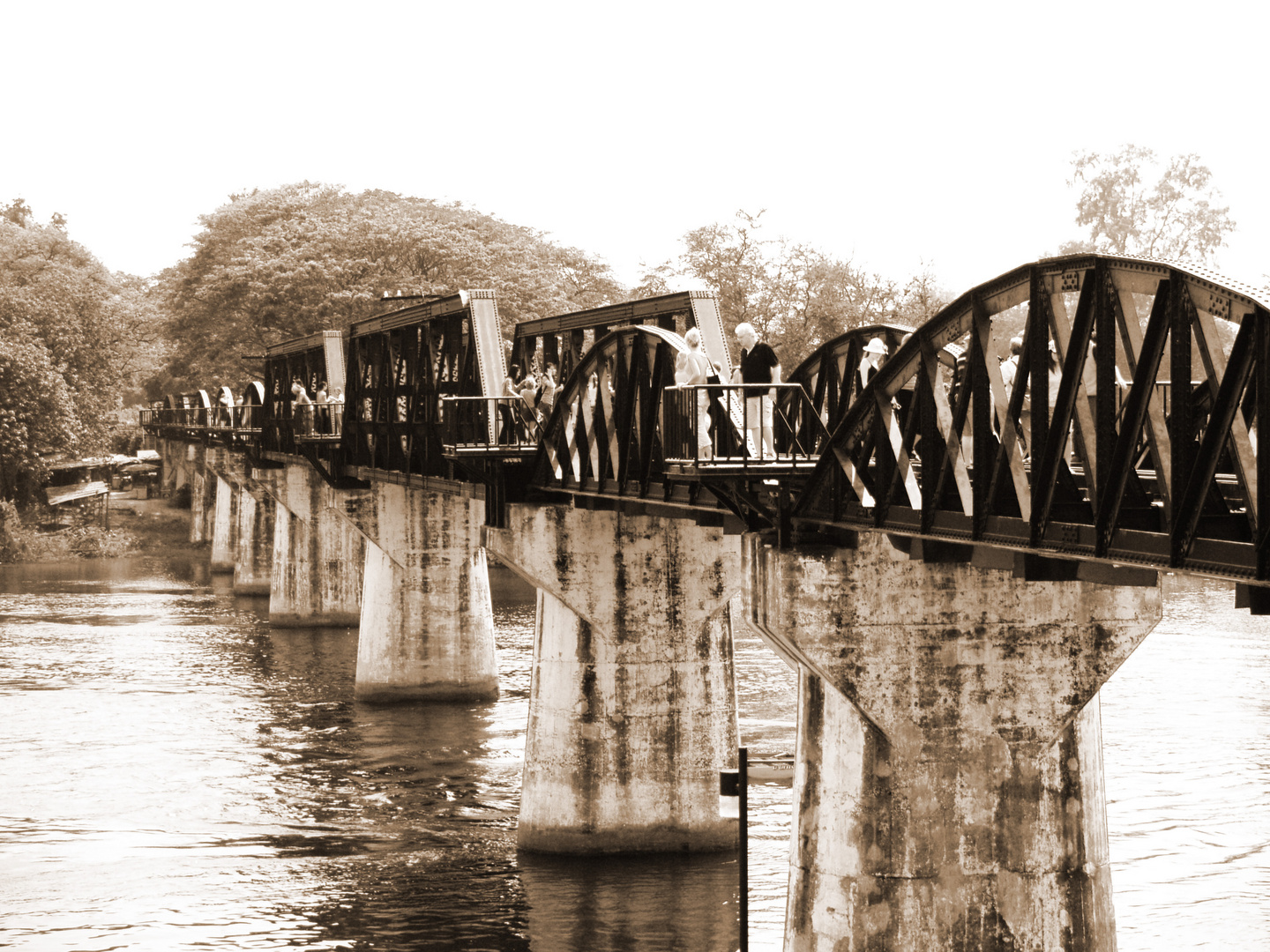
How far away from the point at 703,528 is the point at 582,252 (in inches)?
2554

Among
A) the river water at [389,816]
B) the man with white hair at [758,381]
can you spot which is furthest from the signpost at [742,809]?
the man with white hair at [758,381]

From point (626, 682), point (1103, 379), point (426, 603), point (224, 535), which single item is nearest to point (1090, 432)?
point (1103, 379)

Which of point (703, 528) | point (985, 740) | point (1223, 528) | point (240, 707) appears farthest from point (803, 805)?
point (240, 707)

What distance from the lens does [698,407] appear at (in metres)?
17.8

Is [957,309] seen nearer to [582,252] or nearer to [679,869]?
[679,869]

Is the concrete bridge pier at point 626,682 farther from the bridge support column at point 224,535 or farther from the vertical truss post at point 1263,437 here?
the bridge support column at point 224,535

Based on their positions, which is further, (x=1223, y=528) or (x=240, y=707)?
(x=240, y=707)

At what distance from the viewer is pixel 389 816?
98.7 ft

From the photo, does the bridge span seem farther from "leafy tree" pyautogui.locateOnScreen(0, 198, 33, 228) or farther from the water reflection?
"leafy tree" pyautogui.locateOnScreen(0, 198, 33, 228)

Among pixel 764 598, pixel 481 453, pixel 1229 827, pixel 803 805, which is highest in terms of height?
pixel 481 453

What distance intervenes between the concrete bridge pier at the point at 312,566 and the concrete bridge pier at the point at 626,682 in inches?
1147

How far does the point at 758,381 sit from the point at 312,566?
41.7 m

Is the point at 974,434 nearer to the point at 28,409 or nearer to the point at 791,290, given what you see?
the point at 791,290

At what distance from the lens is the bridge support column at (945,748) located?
55.4 feet
